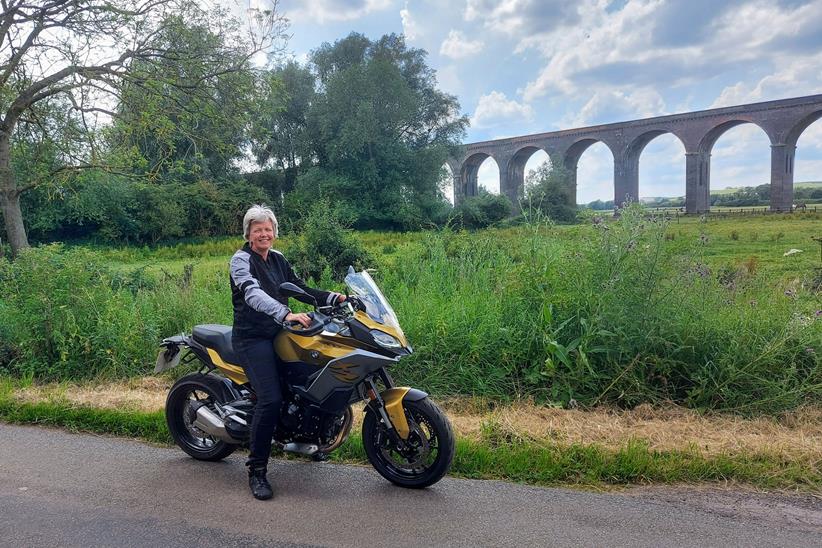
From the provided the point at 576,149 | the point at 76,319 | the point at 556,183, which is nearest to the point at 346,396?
the point at 76,319

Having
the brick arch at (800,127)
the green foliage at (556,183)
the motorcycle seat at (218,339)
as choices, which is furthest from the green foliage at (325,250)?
the brick arch at (800,127)

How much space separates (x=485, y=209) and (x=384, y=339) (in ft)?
122

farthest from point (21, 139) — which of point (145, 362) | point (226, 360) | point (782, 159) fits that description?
point (782, 159)

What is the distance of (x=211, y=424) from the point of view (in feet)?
13.6

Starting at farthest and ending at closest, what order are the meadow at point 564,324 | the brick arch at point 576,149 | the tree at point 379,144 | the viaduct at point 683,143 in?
the brick arch at point 576,149
the viaduct at point 683,143
the tree at point 379,144
the meadow at point 564,324

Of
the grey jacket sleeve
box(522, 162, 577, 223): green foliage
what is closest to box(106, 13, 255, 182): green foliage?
the grey jacket sleeve

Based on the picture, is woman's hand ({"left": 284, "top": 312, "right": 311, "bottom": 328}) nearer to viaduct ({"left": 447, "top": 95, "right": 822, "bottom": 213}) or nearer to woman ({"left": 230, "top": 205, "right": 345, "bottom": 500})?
woman ({"left": 230, "top": 205, "right": 345, "bottom": 500})

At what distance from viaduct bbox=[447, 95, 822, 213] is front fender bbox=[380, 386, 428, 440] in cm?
3854

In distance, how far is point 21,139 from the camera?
12.8 metres

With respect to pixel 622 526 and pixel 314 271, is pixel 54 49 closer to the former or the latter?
pixel 314 271

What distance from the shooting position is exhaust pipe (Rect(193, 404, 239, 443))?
4.10 meters

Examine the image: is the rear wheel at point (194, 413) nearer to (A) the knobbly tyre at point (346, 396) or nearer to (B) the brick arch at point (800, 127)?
(A) the knobbly tyre at point (346, 396)

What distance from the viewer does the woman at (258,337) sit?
375 cm

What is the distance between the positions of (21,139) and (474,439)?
12.9 m
